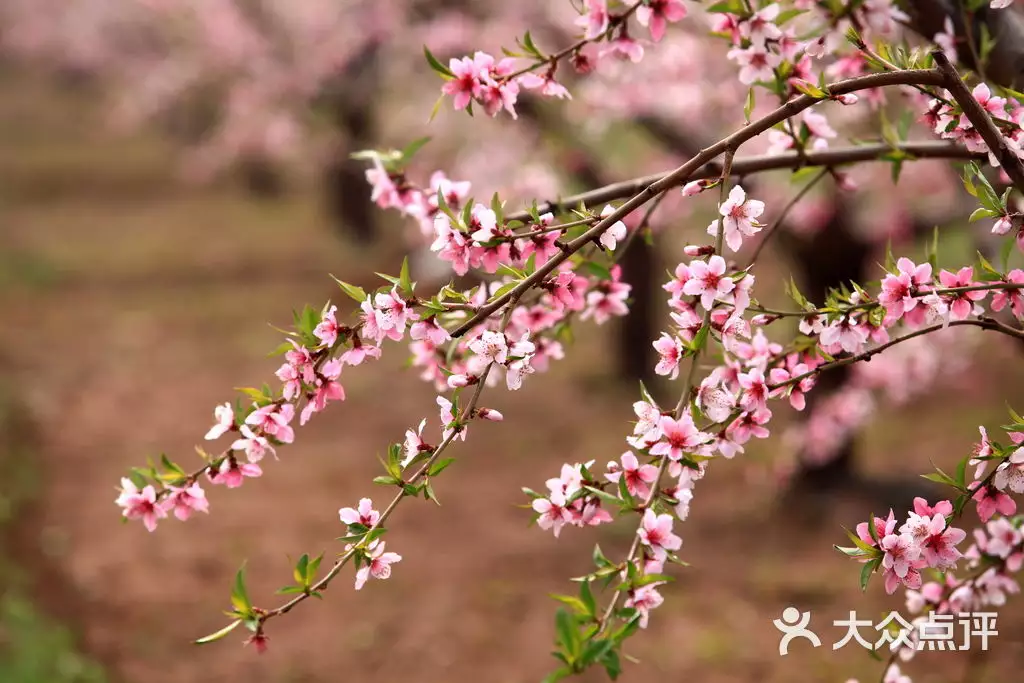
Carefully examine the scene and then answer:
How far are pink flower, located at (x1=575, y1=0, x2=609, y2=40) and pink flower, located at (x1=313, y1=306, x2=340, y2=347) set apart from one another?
2.81 feet

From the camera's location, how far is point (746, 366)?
2.13m

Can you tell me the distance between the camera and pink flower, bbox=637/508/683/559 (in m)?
1.76

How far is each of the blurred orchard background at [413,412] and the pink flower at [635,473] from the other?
3.45 ft

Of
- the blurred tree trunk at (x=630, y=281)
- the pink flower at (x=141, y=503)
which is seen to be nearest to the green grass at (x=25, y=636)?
the pink flower at (x=141, y=503)

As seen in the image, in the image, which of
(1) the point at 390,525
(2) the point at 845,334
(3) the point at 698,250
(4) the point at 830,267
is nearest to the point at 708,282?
(3) the point at 698,250

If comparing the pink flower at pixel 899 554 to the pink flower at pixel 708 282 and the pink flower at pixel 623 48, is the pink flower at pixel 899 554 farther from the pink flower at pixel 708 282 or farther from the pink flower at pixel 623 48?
the pink flower at pixel 623 48

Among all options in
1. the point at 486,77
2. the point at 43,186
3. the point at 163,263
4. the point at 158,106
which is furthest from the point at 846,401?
the point at 43,186

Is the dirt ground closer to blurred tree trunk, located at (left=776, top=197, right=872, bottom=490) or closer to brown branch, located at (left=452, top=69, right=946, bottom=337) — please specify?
blurred tree trunk, located at (left=776, top=197, right=872, bottom=490)

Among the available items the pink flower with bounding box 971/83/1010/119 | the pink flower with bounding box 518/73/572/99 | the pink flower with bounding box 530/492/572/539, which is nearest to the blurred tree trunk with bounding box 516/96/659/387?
the pink flower with bounding box 518/73/572/99

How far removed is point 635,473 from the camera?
1.84 metres

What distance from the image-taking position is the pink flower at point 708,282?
5.67ft

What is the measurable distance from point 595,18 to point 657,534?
1.15 metres

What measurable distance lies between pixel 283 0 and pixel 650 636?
1195 cm

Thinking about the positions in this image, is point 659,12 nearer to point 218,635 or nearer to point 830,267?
point 218,635
